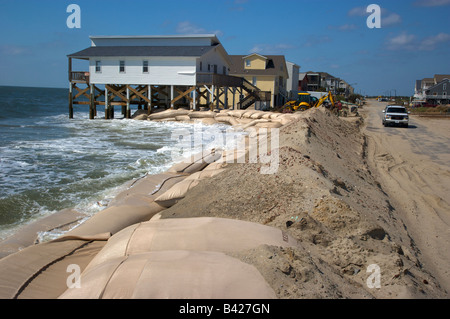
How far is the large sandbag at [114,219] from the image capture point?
520 cm

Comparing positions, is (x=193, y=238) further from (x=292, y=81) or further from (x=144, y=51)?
(x=292, y=81)

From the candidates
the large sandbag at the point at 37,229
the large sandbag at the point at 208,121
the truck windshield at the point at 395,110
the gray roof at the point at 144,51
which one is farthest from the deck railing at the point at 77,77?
the large sandbag at the point at 37,229

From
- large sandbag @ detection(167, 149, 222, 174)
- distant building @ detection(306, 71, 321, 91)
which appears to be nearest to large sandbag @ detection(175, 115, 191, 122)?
large sandbag @ detection(167, 149, 222, 174)

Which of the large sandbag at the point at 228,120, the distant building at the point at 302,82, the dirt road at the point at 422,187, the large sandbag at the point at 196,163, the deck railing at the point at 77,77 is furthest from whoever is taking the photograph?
the distant building at the point at 302,82

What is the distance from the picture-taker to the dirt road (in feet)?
18.6

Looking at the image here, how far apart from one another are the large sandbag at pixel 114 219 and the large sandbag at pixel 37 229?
26.6 inches

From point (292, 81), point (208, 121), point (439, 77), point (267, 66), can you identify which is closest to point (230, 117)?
point (208, 121)

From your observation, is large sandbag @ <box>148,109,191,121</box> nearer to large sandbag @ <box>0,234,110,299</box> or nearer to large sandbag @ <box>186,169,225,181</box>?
large sandbag @ <box>186,169,225,181</box>

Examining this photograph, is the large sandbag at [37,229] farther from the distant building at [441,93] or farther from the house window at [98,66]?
the distant building at [441,93]

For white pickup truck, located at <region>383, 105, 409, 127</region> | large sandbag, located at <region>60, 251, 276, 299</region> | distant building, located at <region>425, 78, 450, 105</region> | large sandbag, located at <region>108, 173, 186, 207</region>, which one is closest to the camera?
large sandbag, located at <region>60, 251, 276, 299</region>

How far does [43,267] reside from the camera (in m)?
3.92

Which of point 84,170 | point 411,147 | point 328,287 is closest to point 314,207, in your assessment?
point 328,287
